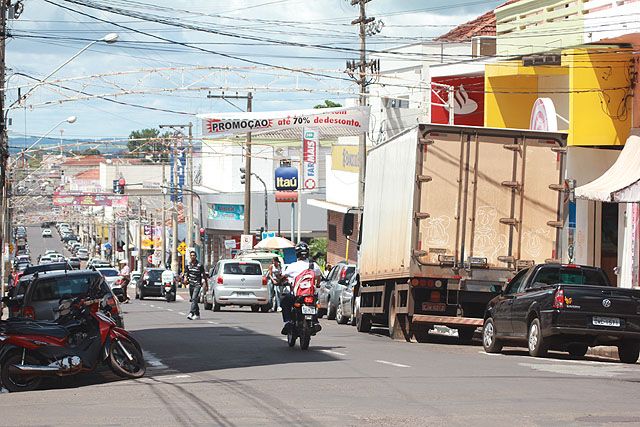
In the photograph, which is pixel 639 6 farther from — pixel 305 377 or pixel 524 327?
pixel 305 377

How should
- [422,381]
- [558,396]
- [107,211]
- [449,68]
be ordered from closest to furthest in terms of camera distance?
1. [558,396]
2. [422,381]
3. [449,68]
4. [107,211]

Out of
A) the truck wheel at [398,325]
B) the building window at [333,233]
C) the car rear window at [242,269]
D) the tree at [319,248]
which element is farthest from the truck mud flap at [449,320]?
the tree at [319,248]

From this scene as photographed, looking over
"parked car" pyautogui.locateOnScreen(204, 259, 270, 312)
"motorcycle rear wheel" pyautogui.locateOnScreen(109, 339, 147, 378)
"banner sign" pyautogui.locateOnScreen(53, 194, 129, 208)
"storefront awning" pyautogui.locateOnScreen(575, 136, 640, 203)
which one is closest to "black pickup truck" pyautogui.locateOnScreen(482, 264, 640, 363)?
"motorcycle rear wheel" pyautogui.locateOnScreen(109, 339, 147, 378)

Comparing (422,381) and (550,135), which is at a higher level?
(550,135)

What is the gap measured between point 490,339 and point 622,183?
29.0ft

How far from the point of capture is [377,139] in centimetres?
5759

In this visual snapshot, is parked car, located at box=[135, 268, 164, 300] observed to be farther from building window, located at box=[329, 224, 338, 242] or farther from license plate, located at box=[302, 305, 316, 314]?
license plate, located at box=[302, 305, 316, 314]

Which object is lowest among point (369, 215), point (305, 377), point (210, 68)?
point (305, 377)

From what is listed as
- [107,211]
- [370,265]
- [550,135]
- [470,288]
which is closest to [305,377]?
[470,288]

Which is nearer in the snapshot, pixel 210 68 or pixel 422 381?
pixel 422 381

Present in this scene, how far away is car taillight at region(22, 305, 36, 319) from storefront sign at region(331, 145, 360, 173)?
141ft

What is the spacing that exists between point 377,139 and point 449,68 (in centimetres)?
1280

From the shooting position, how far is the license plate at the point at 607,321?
2066 centimetres

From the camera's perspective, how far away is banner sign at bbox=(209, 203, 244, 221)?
9231 centimetres
